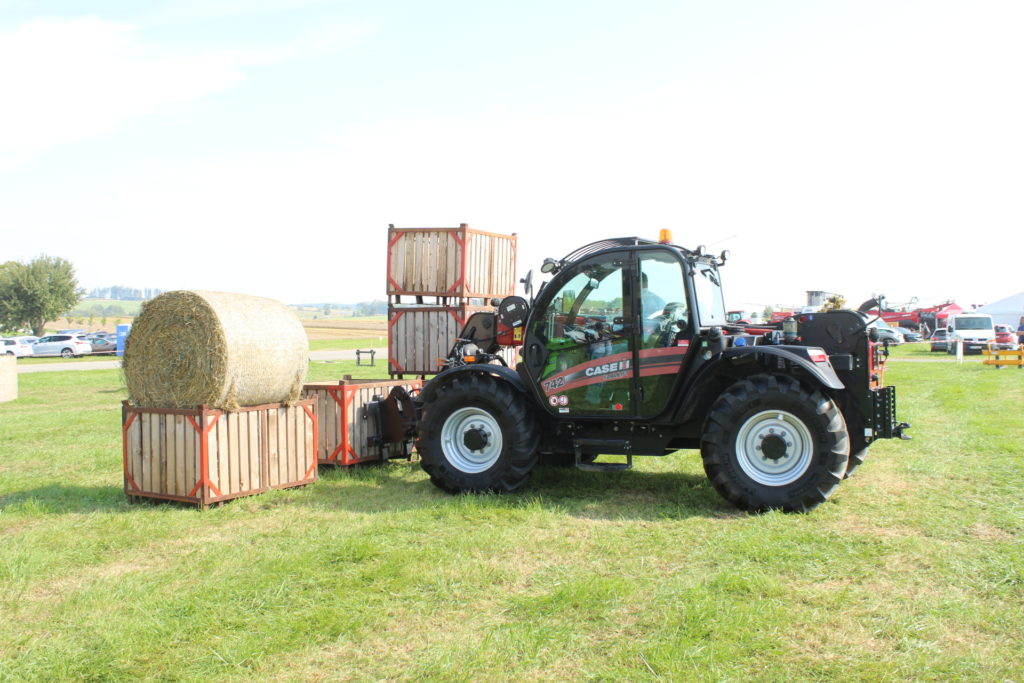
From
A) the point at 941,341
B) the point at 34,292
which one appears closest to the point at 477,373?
the point at 941,341

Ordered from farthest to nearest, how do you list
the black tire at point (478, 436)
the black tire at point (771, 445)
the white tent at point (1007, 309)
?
the white tent at point (1007, 309) → the black tire at point (478, 436) → the black tire at point (771, 445)

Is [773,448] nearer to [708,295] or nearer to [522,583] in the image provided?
[708,295]

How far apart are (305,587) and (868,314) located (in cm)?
558

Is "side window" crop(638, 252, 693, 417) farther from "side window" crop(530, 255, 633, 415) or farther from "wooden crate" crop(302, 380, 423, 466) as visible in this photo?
"wooden crate" crop(302, 380, 423, 466)

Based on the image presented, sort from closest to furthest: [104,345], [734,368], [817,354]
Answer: [817,354] → [734,368] → [104,345]

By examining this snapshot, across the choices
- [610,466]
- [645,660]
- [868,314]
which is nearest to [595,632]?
[645,660]

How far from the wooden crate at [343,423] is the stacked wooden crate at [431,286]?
144cm

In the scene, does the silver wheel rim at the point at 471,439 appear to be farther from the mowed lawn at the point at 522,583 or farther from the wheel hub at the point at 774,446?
the wheel hub at the point at 774,446

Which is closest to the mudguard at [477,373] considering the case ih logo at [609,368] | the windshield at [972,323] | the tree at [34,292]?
the case ih logo at [609,368]

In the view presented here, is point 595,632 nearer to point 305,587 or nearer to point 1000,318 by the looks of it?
point 305,587

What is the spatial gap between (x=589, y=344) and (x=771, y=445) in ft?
5.74

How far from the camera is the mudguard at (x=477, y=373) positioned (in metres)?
7.88

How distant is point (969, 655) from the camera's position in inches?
161

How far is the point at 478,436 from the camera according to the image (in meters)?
7.91
